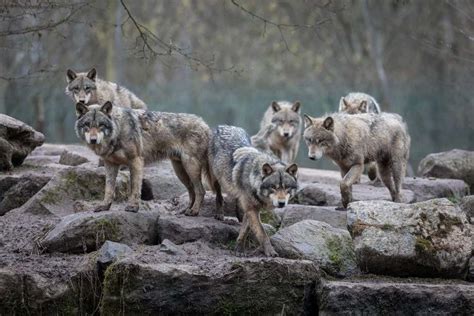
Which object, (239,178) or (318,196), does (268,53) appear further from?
(239,178)

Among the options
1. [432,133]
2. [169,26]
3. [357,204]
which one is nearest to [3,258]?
[357,204]

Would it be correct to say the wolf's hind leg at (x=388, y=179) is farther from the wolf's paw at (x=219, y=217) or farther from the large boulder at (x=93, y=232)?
the large boulder at (x=93, y=232)

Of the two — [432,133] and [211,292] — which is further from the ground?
[432,133]

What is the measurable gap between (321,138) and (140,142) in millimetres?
2758

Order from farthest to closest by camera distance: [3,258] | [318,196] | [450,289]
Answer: [318,196], [3,258], [450,289]

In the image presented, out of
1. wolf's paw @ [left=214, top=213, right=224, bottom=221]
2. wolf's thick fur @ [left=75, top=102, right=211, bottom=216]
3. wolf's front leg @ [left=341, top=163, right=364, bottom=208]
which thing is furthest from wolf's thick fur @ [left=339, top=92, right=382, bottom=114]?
wolf's paw @ [left=214, top=213, right=224, bottom=221]

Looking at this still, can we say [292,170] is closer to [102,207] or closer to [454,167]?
[102,207]

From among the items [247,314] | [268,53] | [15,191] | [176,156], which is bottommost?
[247,314]

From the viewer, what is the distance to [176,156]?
10.9 meters

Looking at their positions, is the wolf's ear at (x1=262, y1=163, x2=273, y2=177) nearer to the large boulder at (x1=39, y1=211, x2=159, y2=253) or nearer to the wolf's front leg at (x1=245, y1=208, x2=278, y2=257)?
the wolf's front leg at (x1=245, y1=208, x2=278, y2=257)

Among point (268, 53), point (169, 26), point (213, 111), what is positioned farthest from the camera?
point (268, 53)

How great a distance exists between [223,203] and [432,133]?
681 inches

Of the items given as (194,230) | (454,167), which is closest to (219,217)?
(194,230)

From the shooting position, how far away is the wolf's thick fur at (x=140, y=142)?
1020cm
